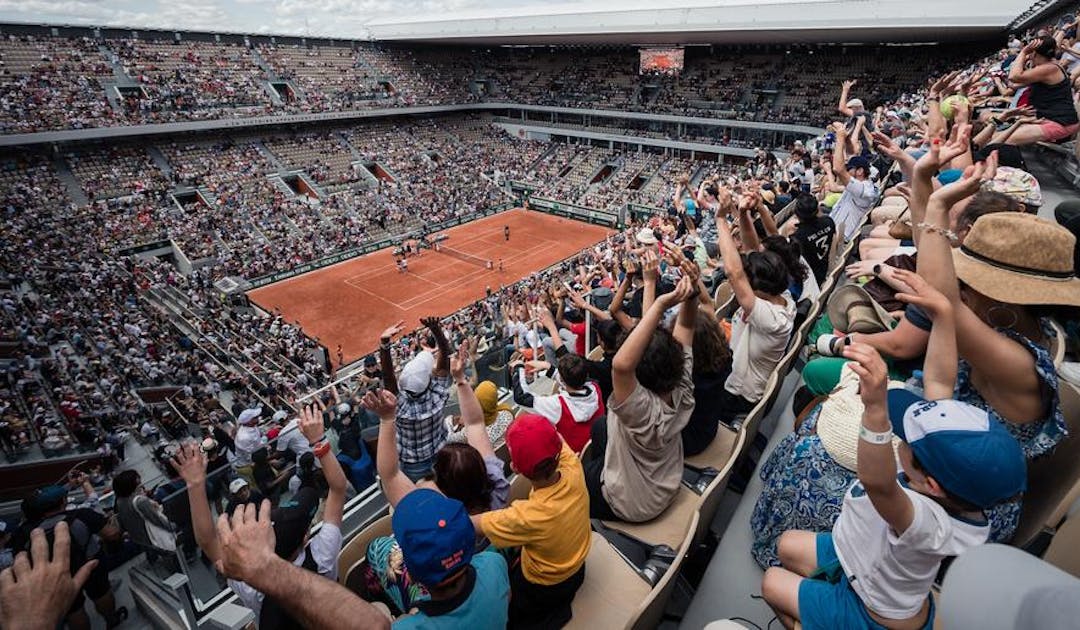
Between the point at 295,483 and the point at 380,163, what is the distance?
3566cm

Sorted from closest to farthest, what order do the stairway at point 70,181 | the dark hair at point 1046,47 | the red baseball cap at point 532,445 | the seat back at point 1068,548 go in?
the seat back at point 1068,548, the red baseball cap at point 532,445, the dark hair at point 1046,47, the stairway at point 70,181

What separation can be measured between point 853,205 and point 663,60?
1448 inches

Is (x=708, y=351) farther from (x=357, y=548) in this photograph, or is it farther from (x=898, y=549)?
(x=357, y=548)

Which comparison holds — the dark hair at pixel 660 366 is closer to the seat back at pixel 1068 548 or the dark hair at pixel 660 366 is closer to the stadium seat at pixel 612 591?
the stadium seat at pixel 612 591

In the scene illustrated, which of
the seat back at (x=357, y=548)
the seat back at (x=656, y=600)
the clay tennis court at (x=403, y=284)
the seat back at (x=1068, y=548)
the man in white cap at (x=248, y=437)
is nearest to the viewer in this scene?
the seat back at (x=1068, y=548)

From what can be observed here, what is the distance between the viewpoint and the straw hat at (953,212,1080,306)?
2133 mm

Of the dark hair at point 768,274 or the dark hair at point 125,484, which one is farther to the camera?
the dark hair at point 125,484

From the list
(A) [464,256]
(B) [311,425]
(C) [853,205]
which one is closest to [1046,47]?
(C) [853,205]

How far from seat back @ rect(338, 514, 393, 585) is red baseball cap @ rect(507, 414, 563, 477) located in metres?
1.37

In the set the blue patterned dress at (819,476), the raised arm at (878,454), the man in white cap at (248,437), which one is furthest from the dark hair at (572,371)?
the man in white cap at (248,437)

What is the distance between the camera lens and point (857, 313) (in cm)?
305

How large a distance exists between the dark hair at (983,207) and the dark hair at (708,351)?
1497 mm

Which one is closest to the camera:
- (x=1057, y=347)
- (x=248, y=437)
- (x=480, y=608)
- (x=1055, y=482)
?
(x=480, y=608)

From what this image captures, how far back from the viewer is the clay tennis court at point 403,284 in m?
22.5
